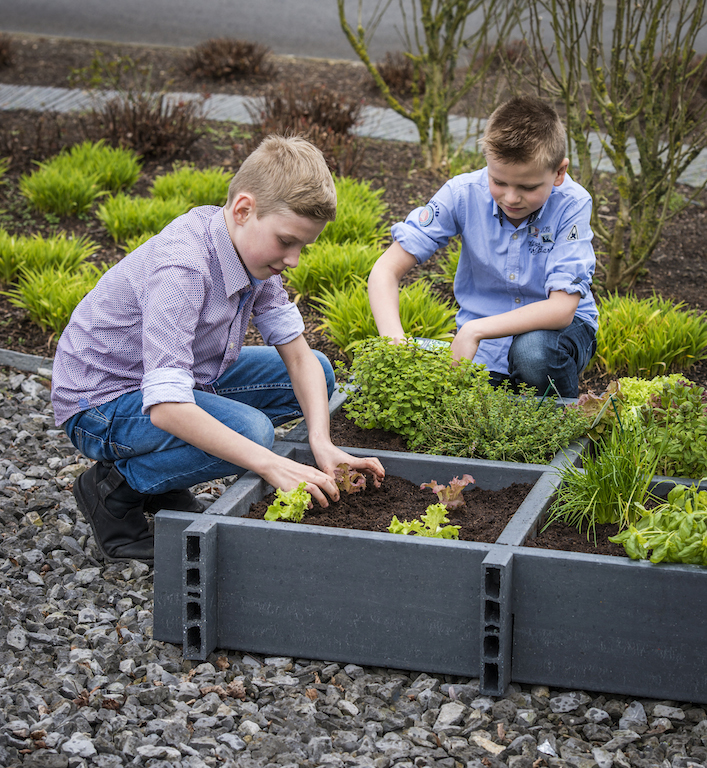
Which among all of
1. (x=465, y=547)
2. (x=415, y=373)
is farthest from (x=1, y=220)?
(x=465, y=547)

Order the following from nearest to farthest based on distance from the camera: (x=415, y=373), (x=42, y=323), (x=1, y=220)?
(x=415, y=373) → (x=42, y=323) → (x=1, y=220)

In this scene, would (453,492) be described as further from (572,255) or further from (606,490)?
(572,255)

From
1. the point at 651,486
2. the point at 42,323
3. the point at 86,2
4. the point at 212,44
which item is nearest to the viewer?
the point at 651,486

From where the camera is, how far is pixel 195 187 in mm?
5598

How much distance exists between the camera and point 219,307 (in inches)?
99.7

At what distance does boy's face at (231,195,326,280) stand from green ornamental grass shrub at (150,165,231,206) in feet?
10.8

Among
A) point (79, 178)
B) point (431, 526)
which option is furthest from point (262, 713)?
point (79, 178)

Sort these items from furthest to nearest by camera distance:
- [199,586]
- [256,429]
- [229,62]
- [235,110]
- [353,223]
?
[229,62] → [235,110] → [353,223] → [256,429] → [199,586]

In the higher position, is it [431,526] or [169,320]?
[169,320]

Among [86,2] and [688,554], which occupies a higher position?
[86,2]

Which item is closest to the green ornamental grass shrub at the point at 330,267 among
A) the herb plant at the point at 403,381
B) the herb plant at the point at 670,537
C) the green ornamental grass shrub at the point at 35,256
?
the green ornamental grass shrub at the point at 35,256

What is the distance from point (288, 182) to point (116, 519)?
4.11 feet

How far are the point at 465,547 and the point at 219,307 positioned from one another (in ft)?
3.39

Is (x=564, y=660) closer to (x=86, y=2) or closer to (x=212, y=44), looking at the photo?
(x=212, y=44)
